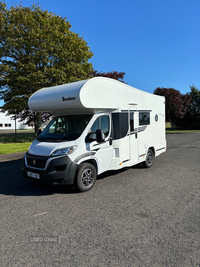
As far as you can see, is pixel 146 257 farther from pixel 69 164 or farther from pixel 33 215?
pixel 69 164

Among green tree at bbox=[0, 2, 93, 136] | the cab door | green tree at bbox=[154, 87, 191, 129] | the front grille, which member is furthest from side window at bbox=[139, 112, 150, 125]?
green tree at bbox=[154, 87, 191, 129]

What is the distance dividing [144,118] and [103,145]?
2581mm

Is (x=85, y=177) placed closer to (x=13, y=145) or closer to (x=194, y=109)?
(x=13, y=145)

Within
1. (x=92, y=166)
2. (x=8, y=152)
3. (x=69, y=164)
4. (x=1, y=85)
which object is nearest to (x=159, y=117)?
(x=92, y=166)

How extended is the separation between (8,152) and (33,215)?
9348mm

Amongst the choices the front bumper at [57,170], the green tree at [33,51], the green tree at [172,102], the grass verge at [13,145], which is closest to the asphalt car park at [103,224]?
the front bumper at [57,170]

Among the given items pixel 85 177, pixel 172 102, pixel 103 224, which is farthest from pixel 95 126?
pixel 172 102

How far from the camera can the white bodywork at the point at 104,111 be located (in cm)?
532

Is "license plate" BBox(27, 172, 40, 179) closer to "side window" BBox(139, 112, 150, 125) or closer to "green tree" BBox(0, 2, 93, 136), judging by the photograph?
"side window" BBox(139, 112, 150, 125)

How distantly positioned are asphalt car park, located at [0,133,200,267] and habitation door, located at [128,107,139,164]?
38.5 inches

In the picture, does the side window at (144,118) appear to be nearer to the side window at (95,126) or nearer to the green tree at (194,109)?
the side window at (95,126)

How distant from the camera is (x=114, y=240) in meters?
3.16

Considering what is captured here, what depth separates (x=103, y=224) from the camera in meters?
3.65

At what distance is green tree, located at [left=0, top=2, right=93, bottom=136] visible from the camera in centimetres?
1544
